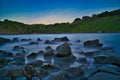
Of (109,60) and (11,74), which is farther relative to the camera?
(109,60)

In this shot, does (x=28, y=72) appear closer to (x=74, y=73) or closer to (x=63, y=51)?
(x=74, y=73)

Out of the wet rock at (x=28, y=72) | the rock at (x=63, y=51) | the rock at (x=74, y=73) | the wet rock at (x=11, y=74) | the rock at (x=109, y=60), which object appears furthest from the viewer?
the rock at (x=63, y=51)

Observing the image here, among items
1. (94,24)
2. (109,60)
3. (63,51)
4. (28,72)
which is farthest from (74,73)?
(94,24)

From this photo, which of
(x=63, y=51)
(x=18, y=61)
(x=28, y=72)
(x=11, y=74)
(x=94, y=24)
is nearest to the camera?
(x=11, y=74)

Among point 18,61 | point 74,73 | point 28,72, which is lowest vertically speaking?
point 18,61

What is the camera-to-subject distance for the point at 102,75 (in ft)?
15.2

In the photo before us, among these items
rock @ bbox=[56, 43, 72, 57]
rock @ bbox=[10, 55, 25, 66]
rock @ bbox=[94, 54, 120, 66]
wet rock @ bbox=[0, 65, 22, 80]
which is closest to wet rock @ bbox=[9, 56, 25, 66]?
rock @ bbox=[10, 55, 25, 66]

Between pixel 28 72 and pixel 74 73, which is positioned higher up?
pixel 28 72

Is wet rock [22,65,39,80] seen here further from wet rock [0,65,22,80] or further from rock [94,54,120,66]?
rock [94,54,120,66]

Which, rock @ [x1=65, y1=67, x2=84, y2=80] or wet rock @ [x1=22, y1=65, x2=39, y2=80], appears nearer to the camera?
wet rock @ [x1=22, y1=65, x2=39, y2=80]

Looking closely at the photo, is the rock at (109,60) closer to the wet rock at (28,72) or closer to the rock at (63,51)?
the rock at (63,51)

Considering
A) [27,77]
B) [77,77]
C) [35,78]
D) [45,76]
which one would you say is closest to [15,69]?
[27,77]

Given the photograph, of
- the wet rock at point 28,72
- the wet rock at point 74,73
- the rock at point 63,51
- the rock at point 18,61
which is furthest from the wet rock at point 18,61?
the wet rock at point 28,72

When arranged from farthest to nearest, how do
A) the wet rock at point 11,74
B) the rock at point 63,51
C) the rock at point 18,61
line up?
the rock at point 63,51, the rock at point 18,61, the wet rock at point 11,74
